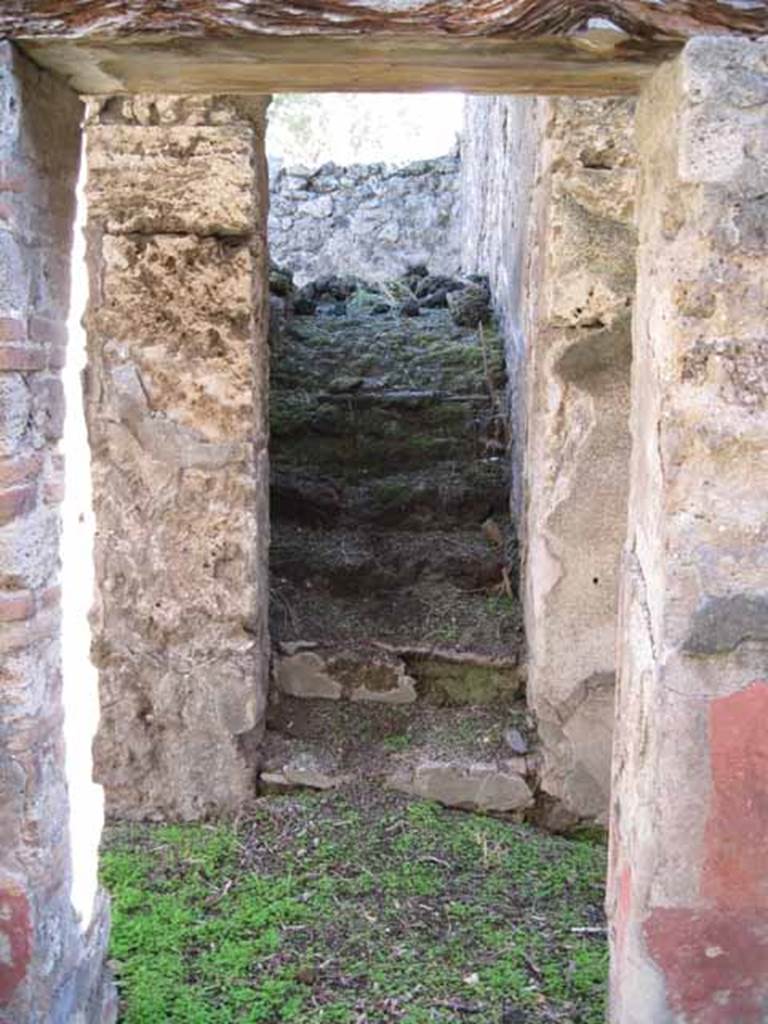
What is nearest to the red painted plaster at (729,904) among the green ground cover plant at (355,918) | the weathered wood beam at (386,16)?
the green ground cover plant at (355,918)

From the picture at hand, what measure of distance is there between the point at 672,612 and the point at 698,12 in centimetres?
96

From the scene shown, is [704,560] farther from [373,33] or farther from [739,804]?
[373,33]

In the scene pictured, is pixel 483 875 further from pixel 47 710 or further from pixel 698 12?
pixel 698 12

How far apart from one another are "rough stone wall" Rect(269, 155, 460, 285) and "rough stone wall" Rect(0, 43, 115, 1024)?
6685 millimetres

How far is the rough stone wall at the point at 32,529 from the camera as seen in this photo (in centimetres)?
195

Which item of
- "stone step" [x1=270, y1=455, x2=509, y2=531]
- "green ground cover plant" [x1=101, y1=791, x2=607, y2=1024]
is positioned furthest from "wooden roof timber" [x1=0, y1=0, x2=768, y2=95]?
"stone step" [x1=270, y1=455, x2=509, y2=531]

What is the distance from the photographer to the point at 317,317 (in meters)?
5.48

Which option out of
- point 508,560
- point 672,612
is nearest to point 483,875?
point 508,560

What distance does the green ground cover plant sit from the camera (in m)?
2.72

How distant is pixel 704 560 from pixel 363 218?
7440 mm

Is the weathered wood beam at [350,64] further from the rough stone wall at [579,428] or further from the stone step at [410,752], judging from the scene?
the stone step at [410,752]

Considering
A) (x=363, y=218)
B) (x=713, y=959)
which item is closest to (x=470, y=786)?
(x=713, y=959)

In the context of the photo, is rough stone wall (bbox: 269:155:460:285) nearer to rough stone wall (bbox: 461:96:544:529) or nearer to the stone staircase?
rough stone wall (bbox: 461:96:544:529)

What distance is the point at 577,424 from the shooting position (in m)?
3.45
